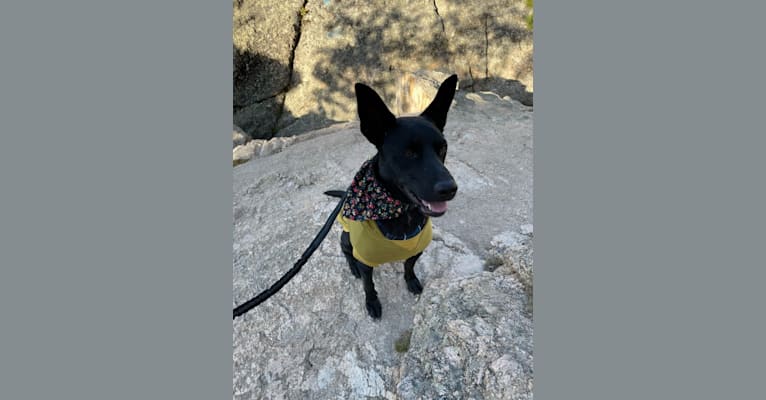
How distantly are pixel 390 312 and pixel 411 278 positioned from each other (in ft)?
0.92

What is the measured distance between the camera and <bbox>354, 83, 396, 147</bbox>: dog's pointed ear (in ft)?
6.14

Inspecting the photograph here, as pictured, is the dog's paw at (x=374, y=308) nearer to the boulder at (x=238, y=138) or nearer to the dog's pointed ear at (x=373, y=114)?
the dog's pointed ear at (x=373, y=114)

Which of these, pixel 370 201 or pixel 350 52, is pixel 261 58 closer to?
pixel 350 52

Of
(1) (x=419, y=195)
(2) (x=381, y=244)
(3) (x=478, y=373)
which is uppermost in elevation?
(1) (x=419, y=195)

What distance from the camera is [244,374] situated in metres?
2.31

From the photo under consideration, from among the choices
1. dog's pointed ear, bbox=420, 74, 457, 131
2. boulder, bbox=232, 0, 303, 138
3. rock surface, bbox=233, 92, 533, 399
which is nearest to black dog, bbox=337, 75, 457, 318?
dog's pointed ear, bbox=420, 74, 457, 131

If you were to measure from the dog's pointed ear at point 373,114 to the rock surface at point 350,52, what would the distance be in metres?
5.18

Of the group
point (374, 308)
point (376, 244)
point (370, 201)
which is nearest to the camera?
point (370, 201)

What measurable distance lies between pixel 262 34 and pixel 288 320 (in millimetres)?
6953

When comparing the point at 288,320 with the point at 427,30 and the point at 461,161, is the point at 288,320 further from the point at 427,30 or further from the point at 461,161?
the point at 427,30

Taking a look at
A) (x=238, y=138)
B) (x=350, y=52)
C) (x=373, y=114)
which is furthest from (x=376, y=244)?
(x=350, y=52)

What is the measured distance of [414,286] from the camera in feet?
8.86

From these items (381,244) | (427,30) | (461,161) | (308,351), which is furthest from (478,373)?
(427,30)

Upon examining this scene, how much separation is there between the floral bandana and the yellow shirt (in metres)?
0.13
